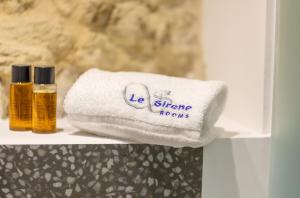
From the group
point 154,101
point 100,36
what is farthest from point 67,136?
point 100,36

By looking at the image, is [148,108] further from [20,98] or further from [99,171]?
[20,98]

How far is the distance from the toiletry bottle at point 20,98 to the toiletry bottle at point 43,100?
0.03 meters

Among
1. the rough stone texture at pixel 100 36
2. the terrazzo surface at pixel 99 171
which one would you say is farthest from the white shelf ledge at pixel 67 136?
the rough stone texture at pixel 100 36

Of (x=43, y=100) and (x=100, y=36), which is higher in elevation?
(x=100, y=36)

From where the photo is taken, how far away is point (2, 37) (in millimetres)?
1188

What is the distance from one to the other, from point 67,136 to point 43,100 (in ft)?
0.28

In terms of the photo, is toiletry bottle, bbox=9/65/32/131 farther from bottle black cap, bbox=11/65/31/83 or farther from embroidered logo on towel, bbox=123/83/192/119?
embroidered logo on towel, bbox=123/83/192/119

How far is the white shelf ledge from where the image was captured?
969mm

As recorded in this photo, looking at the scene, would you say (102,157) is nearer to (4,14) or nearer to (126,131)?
(126,131)

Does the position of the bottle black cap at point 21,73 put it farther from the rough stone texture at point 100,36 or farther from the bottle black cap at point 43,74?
the rough stone texture at point 100,36

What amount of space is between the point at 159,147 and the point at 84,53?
36 centimetres

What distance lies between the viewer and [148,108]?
3.18ft

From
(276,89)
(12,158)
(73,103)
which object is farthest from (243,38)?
(12,158)

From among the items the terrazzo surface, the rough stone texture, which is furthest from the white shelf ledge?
the rough stone texture
